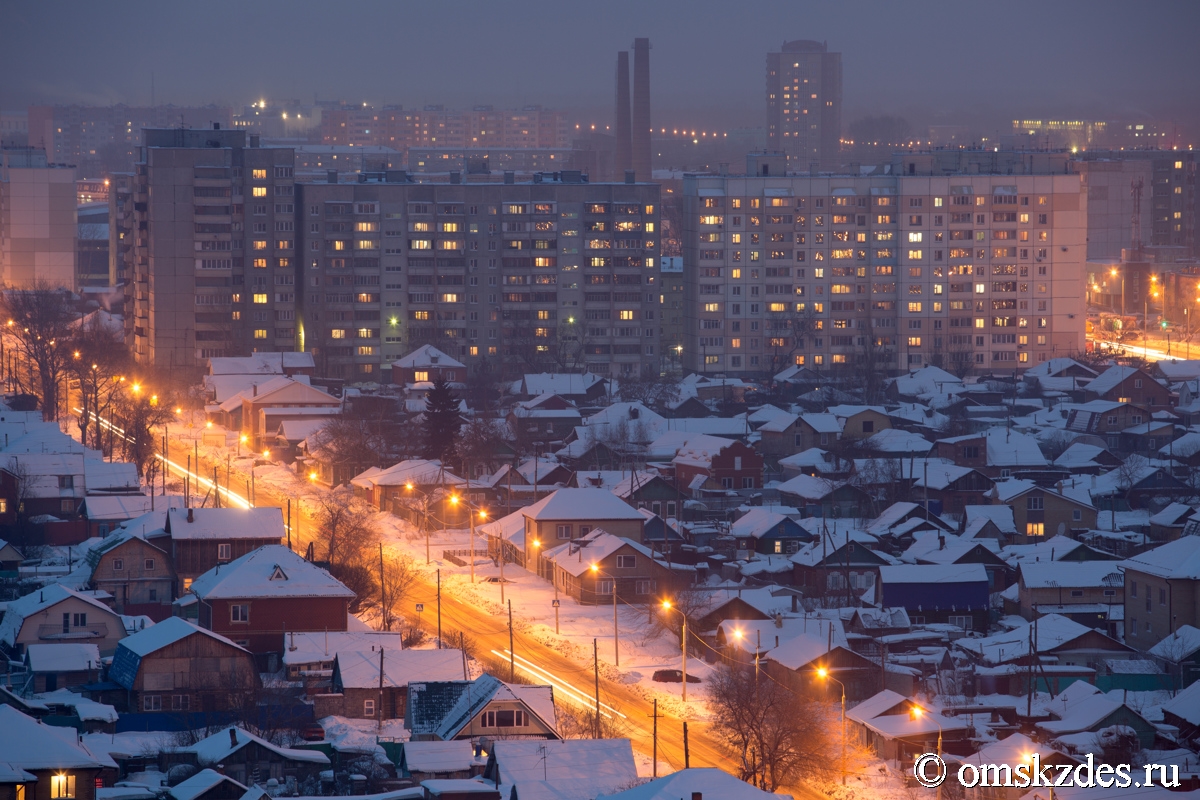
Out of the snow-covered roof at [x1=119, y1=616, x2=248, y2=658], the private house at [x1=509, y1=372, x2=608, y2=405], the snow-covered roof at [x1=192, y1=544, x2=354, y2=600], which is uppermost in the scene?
the private house at [x1=509, y1=372, x2=608, y2=405]

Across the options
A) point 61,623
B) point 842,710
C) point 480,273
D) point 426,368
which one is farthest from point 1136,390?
point 61,623

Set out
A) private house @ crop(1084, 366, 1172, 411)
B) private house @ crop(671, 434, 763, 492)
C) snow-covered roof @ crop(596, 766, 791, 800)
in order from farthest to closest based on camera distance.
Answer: private house @ crop(1084, 366, 1172, 411)
private house @ crop(671, 434, 763, 492)
snow-covered roof @ crop(596, 766, 791, 800)

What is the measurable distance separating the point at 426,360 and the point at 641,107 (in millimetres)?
39880

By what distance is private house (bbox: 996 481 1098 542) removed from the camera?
33.6 meters

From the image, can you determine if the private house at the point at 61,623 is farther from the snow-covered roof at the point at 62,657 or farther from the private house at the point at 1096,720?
the private house at the point at 1096,720

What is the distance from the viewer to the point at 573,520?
30.9 meters

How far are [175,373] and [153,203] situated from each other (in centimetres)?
516

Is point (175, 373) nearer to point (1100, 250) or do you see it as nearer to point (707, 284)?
point (707, 284)

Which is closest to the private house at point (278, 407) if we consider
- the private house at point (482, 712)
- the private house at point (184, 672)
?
the private house at point (184, 672)

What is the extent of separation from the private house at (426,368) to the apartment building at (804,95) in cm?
8497

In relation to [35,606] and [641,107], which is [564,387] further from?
[641,107]

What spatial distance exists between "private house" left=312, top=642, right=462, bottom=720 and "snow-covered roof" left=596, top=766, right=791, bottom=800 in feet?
16.7

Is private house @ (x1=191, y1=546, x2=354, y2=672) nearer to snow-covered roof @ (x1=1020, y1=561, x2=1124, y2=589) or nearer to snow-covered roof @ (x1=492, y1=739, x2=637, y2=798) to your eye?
snow-covered roof @ (x1=492, y1=739, x2=637, y2=798)

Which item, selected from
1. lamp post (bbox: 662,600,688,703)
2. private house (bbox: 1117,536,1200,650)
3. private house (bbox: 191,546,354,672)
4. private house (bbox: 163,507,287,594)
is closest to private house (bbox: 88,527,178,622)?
private house (bbox: 163,507,287,594)
